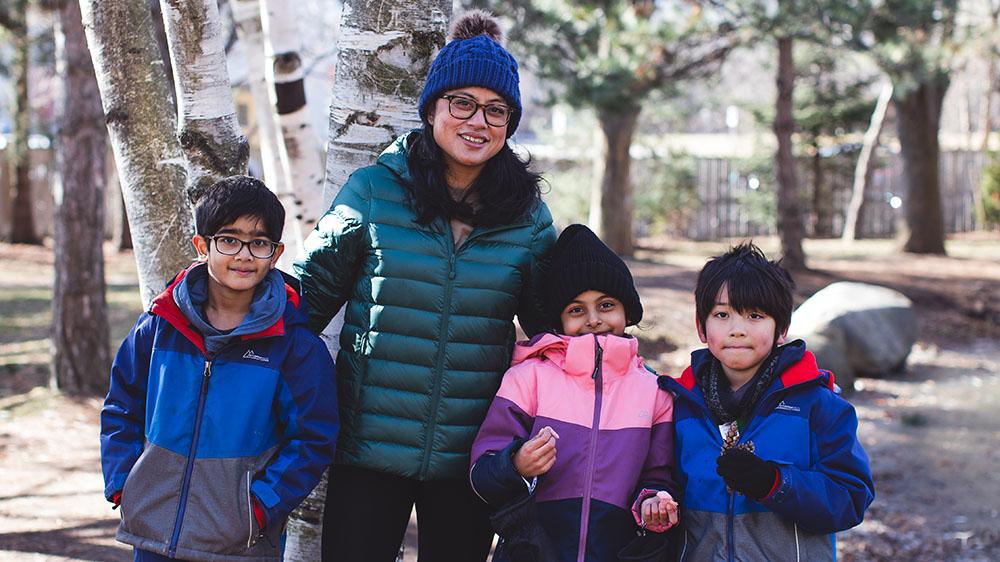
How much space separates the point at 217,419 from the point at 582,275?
1.04 m

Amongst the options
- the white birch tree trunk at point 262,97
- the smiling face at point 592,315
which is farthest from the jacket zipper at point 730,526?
the white birch tree trunk at point 262,97

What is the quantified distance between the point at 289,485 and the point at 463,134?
3.38ft

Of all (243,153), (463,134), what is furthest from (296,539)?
(463,134)

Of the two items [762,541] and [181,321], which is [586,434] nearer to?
[762,541]

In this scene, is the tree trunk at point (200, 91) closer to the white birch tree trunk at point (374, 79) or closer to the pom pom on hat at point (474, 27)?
the white birch tree trunk at point (374, 79)

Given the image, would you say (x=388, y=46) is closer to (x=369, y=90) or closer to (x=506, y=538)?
(x=369, y=90)

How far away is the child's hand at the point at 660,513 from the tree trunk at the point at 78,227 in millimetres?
5953

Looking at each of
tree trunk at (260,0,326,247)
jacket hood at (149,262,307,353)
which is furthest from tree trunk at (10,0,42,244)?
jacket hood at (149,262,307,353)

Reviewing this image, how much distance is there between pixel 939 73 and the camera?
46.6 feet

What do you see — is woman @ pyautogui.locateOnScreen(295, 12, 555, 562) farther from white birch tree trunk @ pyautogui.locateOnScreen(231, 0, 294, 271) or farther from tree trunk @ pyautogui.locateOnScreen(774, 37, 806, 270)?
tree trunk @ pyautogui.locateOnScreen(774, 37, 806, 270)

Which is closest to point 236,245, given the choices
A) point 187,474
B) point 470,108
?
point 187,474

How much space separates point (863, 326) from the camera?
32.6 feet

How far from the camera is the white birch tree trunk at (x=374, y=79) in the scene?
134 inches

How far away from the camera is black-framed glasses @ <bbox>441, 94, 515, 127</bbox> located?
271 cm
